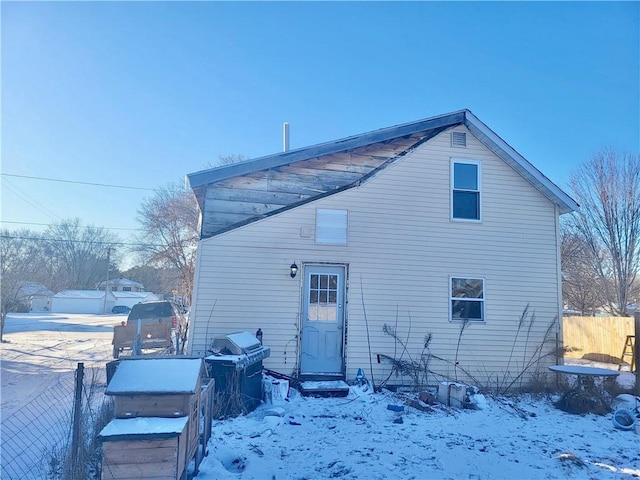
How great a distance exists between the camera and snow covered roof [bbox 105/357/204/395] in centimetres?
360

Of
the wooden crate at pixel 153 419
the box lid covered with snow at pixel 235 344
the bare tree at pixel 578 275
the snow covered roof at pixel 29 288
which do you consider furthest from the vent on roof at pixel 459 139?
the snow covered roof at pixel 29 288

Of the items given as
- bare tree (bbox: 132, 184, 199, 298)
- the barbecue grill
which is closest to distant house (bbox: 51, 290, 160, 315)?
bare tree (bbox: 132, 184, 199, 298)

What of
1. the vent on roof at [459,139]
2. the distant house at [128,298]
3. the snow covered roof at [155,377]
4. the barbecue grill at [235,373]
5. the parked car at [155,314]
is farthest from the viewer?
the distant house at [128,298]

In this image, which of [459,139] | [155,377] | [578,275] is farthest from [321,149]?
[578,275]

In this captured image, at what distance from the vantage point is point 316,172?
920 centimetres

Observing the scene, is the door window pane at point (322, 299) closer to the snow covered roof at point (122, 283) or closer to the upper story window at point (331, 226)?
the upper story window at point (331, 226)

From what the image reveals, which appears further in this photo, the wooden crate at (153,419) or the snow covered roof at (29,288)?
the snow covered roof at (29,288)

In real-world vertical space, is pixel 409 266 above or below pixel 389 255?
below

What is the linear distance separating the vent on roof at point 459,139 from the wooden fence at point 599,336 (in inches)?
297

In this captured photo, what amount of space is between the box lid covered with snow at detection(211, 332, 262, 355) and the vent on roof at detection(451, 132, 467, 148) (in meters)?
6.23

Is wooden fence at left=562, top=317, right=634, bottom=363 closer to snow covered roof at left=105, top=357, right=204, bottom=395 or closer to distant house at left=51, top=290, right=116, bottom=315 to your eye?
snow covered roof at left=105, top=357, right=204, bottom=395

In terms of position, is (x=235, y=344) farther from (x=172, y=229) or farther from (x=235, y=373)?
(x=172, y=229)

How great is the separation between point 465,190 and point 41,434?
8831mm

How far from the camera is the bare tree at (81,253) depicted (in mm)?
47375
